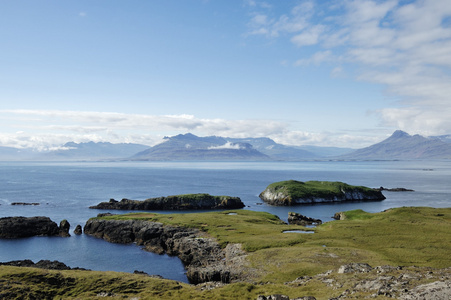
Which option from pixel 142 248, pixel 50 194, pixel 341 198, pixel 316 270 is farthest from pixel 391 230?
pixel 50 194

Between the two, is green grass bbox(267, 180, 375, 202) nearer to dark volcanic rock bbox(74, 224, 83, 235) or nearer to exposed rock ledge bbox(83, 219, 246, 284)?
exposed rock ledge bbox(83, 219, 246, 284)

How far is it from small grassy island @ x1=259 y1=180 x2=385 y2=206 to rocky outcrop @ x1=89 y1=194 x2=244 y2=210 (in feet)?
71.8

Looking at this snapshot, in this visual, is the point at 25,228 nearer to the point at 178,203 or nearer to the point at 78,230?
the point at 78,230

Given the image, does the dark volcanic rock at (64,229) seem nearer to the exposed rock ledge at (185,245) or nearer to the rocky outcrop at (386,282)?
the exposed rock ledge at (185,245)

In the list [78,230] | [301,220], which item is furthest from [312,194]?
[78,230]

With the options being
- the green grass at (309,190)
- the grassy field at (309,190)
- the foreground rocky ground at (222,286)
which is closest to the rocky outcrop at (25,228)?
the foreground rocky ground at (222,286)

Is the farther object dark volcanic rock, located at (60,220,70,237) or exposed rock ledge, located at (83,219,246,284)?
dark volcanic rock, located at (60,220,70,237)

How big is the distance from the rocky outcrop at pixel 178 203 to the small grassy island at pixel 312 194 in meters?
21.9

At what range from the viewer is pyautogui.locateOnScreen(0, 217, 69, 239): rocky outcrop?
280 feet

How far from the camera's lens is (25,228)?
3435 inches

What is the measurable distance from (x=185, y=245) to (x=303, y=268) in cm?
2980

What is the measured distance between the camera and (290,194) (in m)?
146

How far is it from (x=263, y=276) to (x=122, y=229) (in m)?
50.0

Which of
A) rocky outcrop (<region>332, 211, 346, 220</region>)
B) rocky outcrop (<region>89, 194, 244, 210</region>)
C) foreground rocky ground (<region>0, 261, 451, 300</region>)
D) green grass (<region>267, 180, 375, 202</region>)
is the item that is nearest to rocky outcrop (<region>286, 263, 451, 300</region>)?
foreground rocky ground (<region>0, 261, 451, 300</region>)
